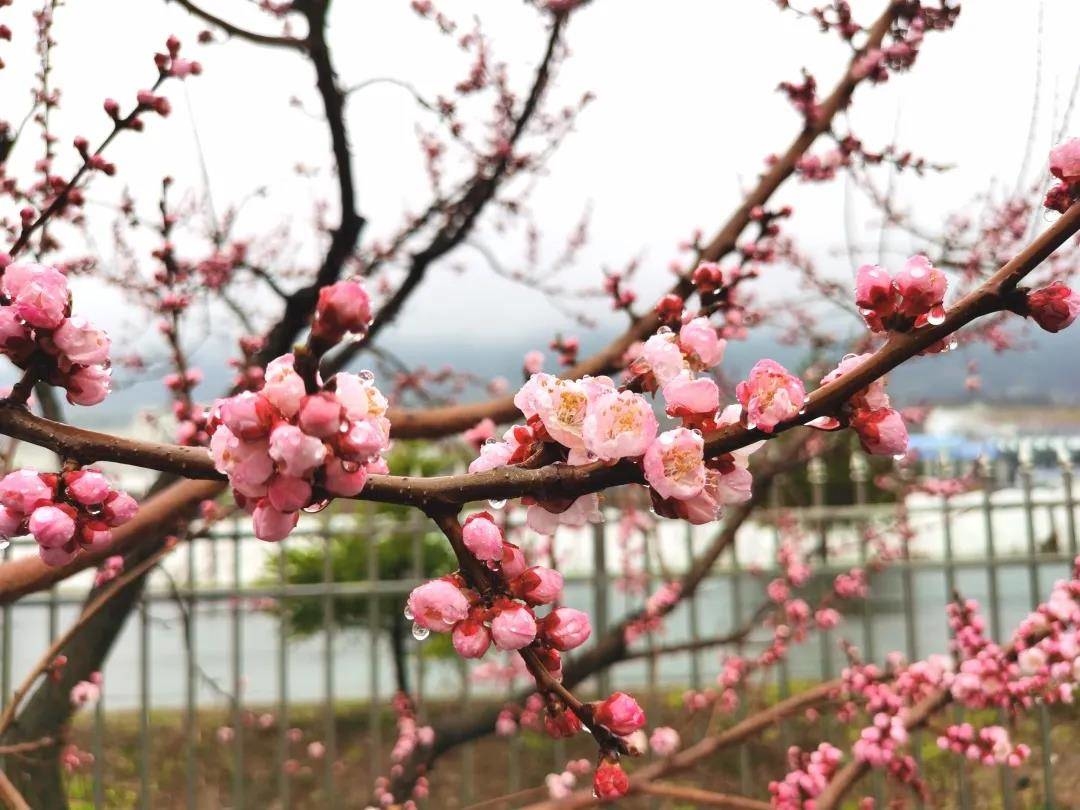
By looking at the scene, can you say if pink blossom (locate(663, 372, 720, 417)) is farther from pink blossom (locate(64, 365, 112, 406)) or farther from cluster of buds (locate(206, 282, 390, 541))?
pink blossom (locate(64, 365, 112, 406))

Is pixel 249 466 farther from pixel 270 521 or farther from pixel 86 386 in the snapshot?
pixel 86 386

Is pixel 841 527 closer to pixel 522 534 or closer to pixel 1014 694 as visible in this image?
pixel 522 534

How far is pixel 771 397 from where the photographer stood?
616 mm

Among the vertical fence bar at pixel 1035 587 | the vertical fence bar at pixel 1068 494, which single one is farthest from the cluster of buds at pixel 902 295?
the vertical fence bar at pixel 1068 494

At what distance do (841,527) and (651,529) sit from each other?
4.09 metres

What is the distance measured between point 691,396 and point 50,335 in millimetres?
496

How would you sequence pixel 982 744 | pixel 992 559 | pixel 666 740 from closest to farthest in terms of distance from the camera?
pixel 982 744 → pixel 666 740 → pixel 992 559

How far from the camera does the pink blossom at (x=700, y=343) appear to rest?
0.72 metres

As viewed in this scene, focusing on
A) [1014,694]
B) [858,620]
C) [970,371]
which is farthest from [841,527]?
[1014,694]

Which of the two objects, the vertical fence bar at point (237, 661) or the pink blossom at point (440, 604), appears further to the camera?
the vertical fence bar at point (237, 661)

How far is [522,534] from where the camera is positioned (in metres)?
4.78

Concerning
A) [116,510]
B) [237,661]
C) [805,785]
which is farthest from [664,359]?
[237,661]

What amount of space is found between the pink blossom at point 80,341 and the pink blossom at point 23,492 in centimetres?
10

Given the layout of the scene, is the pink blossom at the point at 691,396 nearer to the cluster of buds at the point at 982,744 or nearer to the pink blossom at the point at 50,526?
the pink blossom at the point at 50,526
